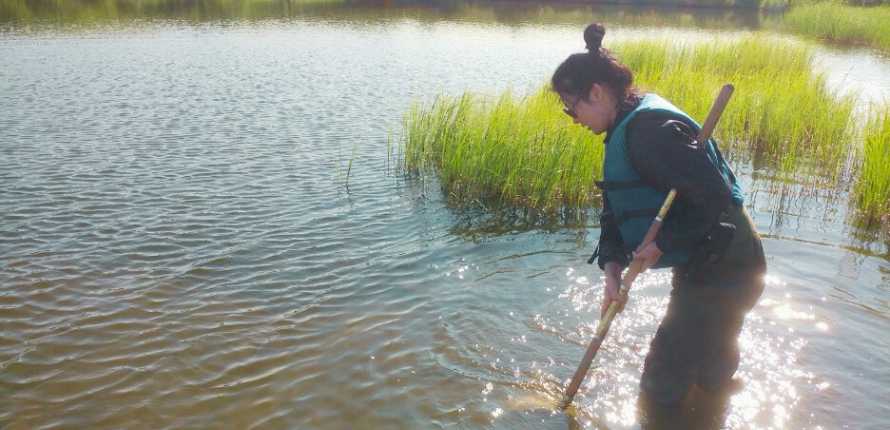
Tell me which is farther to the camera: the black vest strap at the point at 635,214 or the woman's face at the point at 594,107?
the black vest strap at the point at 635,214

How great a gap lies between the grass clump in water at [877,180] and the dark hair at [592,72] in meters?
5.80

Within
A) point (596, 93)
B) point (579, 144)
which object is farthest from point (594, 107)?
point (579, 144)

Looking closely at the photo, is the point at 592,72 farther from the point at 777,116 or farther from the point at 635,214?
the point at 777,116

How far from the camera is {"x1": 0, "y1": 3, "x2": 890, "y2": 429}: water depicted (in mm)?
4504

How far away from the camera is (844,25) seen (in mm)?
29609

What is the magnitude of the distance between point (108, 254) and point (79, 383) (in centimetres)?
248

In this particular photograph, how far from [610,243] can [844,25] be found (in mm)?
32487

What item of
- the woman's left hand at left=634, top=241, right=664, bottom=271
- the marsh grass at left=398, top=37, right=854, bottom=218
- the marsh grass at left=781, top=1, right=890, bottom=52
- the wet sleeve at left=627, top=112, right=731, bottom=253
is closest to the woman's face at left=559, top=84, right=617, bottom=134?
the wet sleeve at left=627, top=112, right=731, bottom=253

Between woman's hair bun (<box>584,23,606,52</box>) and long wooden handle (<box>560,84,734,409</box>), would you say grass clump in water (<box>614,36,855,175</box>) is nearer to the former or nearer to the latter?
long wooden handle (<box>560,84,734,409</box>)

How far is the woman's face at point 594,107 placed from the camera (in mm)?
3342

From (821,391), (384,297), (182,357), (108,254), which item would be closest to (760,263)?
(821,391)

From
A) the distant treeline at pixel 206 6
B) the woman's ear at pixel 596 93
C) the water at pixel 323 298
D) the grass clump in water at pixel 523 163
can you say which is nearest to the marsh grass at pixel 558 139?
the grass clump in water at pixel 523 163

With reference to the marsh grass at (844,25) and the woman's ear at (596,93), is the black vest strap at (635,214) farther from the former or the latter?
the marsh grass at (844,25)

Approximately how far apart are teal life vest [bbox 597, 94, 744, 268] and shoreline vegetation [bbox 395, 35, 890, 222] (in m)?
4.61
